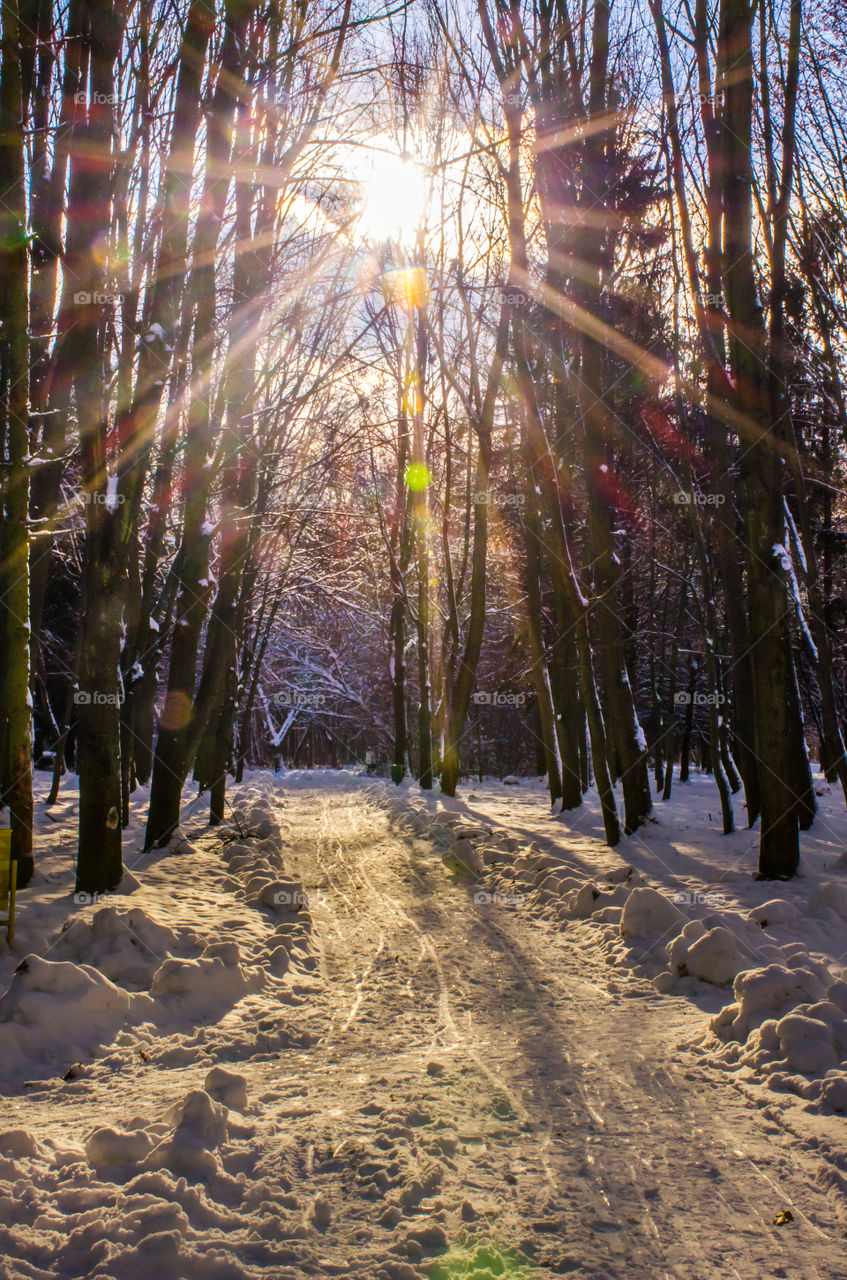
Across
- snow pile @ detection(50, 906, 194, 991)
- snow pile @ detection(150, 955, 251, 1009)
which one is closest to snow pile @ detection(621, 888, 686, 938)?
snow pile @ detection(150, 955, 251, 1009)

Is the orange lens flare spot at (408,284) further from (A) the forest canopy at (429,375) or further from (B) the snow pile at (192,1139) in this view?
(B) the snow pile at (192,1139)

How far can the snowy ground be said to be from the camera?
9.27 ft

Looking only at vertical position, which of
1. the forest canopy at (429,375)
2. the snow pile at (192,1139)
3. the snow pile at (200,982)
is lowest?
A: the snow pile at (200,982)

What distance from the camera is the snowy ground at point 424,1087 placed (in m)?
2.83

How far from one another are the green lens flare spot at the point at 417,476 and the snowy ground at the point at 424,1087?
15.9 m

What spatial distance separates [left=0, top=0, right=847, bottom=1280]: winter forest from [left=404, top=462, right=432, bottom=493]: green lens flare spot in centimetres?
70

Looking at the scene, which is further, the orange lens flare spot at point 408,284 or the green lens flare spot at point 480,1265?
the orange lens flare spot at point 408,284

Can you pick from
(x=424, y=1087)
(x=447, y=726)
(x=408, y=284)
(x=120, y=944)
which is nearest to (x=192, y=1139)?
(x=424, y=1087)

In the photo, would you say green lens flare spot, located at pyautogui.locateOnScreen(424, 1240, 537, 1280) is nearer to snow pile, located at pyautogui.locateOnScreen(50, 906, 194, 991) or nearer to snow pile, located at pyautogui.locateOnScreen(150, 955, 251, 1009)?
snow pile, located at pyautogui.locateOnScreen(150, 955, 251, 1009)

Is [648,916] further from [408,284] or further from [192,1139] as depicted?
[408,284]

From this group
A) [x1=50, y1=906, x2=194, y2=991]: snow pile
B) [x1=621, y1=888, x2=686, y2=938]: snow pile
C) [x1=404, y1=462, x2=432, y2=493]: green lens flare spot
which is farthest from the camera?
[x1=404, y1=462, x2=432, y2=493]: green lens flare spot

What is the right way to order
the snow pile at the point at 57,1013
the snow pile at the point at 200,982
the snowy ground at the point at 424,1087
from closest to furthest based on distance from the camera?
the snowy ground at the point at 424,1087, the snow pile at the point at 57,1013, the snow pile at the point at 200,982

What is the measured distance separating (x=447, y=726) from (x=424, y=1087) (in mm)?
15815

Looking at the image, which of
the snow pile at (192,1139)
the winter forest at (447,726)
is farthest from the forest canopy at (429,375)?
the snow pile at (192,1139)
